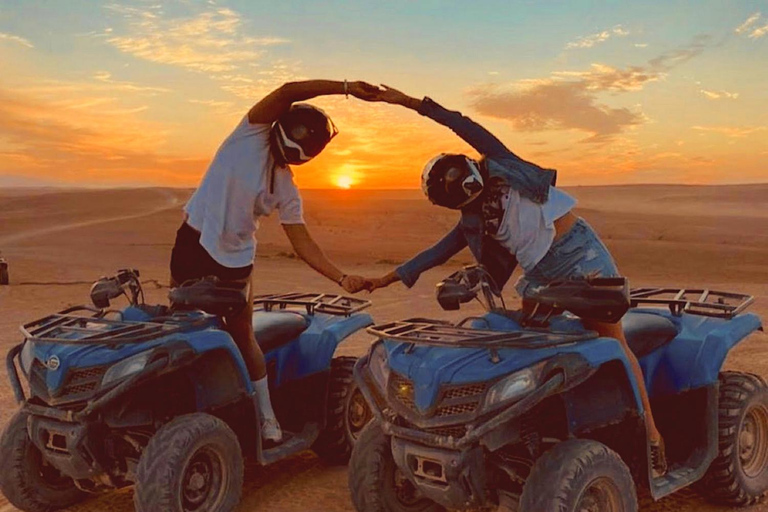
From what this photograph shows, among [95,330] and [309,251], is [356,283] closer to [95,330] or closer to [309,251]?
[309,251]

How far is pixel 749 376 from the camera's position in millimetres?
5703

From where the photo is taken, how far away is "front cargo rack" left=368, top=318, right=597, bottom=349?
13.9ft

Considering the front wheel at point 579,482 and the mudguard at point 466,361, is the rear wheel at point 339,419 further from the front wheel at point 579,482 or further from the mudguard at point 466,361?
the front wheel at point 579,482

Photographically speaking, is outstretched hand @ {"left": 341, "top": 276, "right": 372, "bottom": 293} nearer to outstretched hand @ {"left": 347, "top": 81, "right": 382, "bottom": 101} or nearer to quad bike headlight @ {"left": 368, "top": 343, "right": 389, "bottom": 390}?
quad bike headlight @ {"left": 368, "top": 343, "right": 389, "bottom": 390}

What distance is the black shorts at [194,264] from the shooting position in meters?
5.67

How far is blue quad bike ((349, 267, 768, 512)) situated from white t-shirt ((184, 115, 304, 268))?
1.31 meters

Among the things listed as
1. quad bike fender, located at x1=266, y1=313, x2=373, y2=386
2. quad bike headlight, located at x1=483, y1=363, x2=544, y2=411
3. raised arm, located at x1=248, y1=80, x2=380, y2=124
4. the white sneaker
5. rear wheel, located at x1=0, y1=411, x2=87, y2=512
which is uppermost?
raised arm, located at x1=248, y1=80, x2=380, y2=124

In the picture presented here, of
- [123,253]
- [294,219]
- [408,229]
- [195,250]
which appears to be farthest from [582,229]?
[408,229]

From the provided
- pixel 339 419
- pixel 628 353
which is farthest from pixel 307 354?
pixel 628 353

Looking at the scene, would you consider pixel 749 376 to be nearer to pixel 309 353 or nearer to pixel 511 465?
pixel 511 465

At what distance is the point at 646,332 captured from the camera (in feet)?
17.3

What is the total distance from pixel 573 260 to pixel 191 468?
233 cm

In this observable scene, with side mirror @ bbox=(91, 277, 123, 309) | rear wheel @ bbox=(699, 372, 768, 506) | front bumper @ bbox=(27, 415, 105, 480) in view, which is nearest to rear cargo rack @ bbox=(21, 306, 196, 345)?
side mirror @ bbox=(91, 277, 123, 309)

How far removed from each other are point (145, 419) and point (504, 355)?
7.10ft
